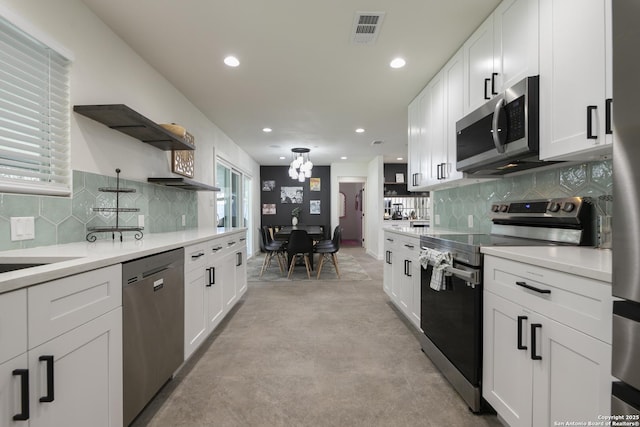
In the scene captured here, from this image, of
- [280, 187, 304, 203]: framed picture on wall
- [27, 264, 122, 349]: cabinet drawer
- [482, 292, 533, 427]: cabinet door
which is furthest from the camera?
[280, 187, 304, 203]: framed picture on wall

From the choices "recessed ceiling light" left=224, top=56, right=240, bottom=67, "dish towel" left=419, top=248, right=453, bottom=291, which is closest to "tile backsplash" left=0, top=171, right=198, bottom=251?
"recessed ceiling light" left=224, top=56, right=240, bottom=67

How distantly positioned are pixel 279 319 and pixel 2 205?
2223 millimetres

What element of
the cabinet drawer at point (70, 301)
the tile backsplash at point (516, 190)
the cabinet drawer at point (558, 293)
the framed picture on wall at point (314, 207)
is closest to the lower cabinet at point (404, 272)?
the tile backsplash at point (516, 190)

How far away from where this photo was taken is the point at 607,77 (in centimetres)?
113

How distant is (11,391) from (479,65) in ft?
9.41

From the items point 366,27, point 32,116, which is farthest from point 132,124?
point 366,27

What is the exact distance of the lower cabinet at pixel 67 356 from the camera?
807 mm

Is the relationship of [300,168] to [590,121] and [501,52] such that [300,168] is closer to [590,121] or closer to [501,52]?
[501,52]

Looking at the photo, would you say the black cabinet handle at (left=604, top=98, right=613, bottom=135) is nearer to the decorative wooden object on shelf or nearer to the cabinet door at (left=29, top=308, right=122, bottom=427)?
the cabinet door at (left=29, top=308, right=122, bottom=427)

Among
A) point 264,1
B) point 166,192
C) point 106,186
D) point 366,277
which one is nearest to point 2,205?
point 106,186

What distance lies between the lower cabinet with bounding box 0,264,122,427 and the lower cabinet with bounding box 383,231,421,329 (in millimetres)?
2041

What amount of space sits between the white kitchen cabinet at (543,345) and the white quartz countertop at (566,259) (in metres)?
0.03

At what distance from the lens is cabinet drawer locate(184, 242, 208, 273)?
1866mm

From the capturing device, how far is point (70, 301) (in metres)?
0.98
